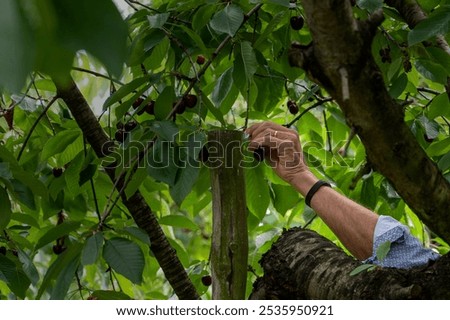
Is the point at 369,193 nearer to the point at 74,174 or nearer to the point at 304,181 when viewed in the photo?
the point at 304,181

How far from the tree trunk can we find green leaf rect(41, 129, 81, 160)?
20.6 inches

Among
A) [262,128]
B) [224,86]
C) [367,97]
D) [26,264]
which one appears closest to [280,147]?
[262,128]

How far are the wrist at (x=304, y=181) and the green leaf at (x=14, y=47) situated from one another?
1489 mm

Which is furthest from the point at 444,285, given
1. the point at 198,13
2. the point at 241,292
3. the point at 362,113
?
the point at 198,13

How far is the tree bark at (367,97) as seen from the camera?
0.78 metres

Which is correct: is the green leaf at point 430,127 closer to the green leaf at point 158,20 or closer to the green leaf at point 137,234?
the green leaf at point 158,20

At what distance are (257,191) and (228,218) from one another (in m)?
0.46

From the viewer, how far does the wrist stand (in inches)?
71.6

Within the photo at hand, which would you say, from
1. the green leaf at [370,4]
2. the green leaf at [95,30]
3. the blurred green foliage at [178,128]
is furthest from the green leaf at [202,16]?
the green leaf at [95,30]

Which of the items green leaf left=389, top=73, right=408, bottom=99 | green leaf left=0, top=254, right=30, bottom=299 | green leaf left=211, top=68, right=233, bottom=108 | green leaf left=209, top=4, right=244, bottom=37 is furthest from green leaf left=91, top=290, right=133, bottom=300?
green leaf left=389, top=73, right=408, bottom=99

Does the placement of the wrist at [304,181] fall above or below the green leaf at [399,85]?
below

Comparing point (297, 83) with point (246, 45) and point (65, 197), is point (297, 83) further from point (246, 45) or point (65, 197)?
point (65, 197)

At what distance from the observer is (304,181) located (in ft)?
6.02

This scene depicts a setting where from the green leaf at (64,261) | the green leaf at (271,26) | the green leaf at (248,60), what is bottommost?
the green leaf at (64,261)
